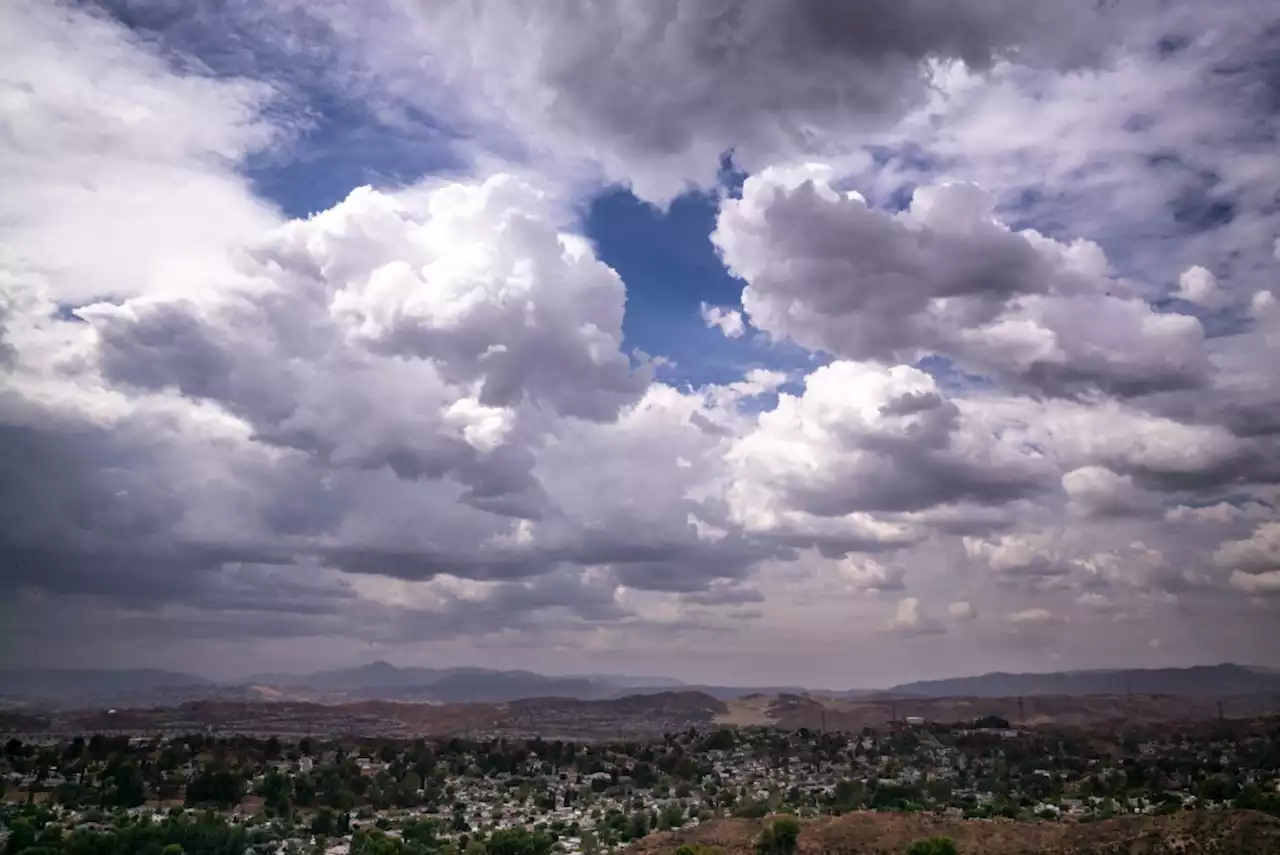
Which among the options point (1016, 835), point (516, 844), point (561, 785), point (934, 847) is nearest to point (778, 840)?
point (934, 847)

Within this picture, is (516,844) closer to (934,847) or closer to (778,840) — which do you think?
(778,840)

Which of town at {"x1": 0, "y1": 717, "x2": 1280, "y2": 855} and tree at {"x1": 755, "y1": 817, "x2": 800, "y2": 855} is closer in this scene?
tree at {"x1": 755, "y1": 817, "x2": 800, "y2": 855}

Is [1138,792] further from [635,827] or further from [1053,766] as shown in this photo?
[635,827]

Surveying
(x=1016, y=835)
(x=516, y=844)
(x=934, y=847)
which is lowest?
(x=1016, y=835)

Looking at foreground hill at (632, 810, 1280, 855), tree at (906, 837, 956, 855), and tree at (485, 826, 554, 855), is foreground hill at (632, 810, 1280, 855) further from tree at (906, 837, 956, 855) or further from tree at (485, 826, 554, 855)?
tree at (485, 826, 554, 855)

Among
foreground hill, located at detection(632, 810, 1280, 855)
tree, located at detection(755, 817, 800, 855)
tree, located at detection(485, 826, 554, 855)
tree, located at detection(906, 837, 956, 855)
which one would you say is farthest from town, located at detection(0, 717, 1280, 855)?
tree, located at detection(906, 837, 956, 855)

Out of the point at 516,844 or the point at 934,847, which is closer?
the point at 934,847

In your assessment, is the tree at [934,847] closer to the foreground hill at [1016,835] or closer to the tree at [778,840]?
Result: the foreground hill at [1016,835]
